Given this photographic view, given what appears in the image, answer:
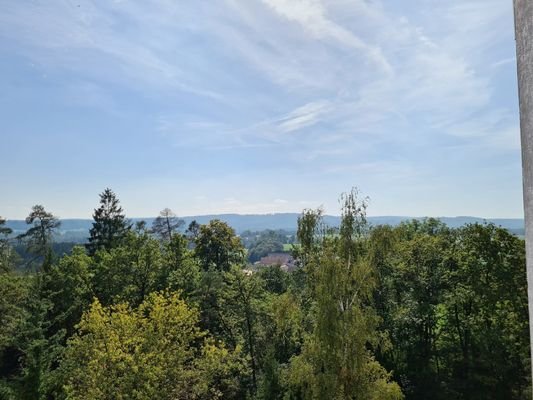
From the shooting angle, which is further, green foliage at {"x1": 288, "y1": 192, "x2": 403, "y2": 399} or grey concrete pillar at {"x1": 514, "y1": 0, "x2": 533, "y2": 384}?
green foliage at {"x1": 288, "y1": 192, "x2": 403, "y2": 399}

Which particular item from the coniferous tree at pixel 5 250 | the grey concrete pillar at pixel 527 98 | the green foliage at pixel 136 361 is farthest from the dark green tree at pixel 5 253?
the grey concrete pillar at pixel 527 98

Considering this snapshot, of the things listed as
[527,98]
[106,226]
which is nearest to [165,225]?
[106,226]

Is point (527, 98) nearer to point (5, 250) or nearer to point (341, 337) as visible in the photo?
point (341, 337)

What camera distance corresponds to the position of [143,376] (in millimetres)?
16984

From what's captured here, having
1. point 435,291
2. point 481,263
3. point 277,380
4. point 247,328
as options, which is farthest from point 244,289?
point 481,263

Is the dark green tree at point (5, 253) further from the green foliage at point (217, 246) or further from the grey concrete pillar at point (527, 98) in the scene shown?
the grey concrete pillar at point (527, 98)

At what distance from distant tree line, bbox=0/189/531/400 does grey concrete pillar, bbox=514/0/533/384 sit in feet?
51.1

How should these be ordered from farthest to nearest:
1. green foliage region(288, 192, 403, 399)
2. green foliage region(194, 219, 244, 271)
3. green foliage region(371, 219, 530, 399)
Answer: green foliage region(194, 219, 244, 271)
green foliage region(371, 219, 530, 399)
green foliage region(288, 192, 403, 399)

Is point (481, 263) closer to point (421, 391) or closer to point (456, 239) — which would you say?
point (456, 239)

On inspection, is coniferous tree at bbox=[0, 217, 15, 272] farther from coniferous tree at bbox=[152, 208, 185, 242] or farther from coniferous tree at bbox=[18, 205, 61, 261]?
coniferous tree at bbox=[152, 208, 185, 242]

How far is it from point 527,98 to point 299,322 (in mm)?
22874

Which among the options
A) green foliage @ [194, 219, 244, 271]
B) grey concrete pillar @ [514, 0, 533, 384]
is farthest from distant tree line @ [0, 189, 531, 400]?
grey concrete pillar @ [514, 0, 533, 384]

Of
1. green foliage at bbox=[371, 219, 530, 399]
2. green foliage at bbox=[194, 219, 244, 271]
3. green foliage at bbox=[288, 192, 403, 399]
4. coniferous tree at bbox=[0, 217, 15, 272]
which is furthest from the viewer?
green foliage at bbox=[194, 219, 244, 271]

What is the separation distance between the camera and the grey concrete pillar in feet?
4.73
